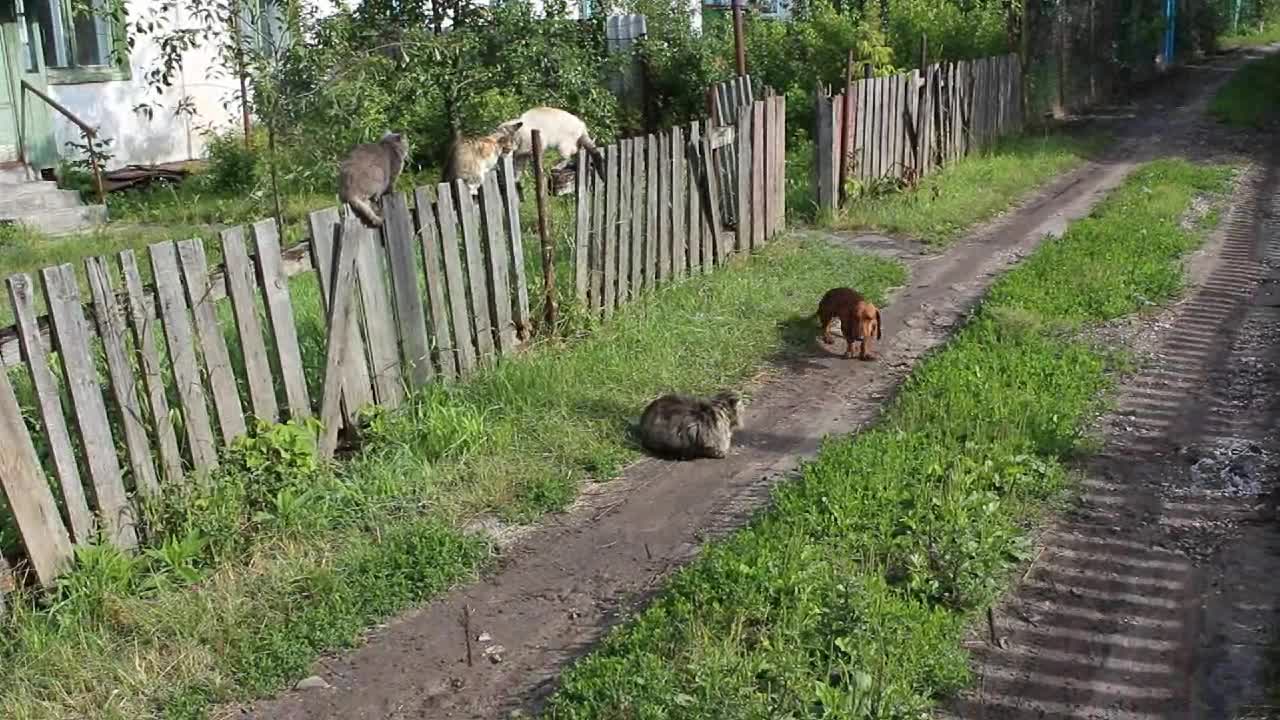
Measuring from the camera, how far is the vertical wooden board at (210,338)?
4.91 metres

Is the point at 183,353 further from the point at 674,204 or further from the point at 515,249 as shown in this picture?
the point at 674,204

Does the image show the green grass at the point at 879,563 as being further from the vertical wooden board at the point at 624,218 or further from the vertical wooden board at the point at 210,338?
the vertical wooden board at the point at 624,218

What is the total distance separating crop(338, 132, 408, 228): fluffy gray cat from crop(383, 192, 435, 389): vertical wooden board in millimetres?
1901

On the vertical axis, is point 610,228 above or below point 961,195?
above

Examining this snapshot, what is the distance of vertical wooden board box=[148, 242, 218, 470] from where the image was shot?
15.8 ft

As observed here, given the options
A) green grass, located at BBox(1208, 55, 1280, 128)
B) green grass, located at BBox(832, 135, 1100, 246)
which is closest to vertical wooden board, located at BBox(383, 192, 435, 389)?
green grass, located at BBox(832, 135, 1100, 246)

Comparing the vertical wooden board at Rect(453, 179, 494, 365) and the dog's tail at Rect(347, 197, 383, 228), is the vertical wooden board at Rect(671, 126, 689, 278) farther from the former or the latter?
the dog's tail at Rect(347, 197, 383, 228)

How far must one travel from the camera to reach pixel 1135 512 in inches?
202

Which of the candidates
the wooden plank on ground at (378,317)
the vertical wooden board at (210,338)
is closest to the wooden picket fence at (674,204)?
the wooden plank on ground at (378,317)

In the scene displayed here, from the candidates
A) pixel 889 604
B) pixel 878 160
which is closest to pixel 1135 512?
pixel 889 604

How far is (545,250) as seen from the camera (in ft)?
23.6

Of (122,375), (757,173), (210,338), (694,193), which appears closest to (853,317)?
(694,193)

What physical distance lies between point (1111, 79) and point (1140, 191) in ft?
37.1

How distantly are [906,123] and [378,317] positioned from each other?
8369 millimetres
